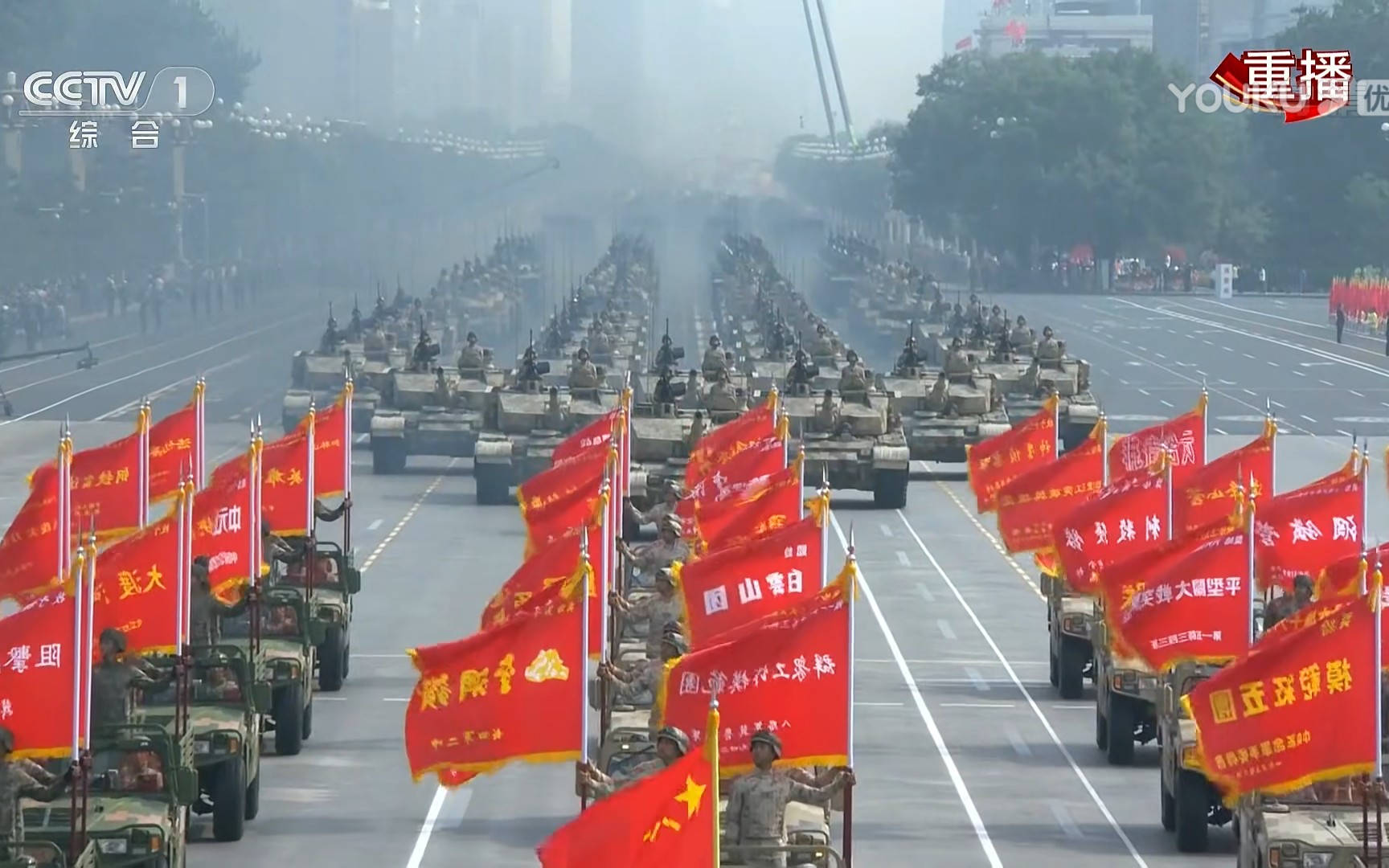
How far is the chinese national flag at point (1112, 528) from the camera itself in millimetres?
29141

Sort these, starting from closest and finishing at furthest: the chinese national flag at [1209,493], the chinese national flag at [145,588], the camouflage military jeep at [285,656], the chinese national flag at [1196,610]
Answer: the chinese national flag at [1196,610] → the chinese national flag at [145,588] → the camouflage military jeep at [285,656] → the chinese national flag at [1209,493]

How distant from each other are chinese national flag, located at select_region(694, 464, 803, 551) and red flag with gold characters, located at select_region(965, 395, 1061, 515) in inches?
269

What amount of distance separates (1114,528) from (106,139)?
101 meters

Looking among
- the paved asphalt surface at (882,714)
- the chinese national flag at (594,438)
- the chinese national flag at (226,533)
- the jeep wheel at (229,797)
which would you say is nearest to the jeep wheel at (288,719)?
the paved asphalt surface at (882,714)

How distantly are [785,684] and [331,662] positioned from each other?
43.3 ft

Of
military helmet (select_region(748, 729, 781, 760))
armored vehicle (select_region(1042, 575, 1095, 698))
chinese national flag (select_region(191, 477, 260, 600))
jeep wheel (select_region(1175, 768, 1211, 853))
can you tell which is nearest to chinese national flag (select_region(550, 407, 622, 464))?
armored vehicle (select_region(1042, 575, 1095, 698))

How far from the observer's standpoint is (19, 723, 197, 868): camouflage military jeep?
69.9 feet

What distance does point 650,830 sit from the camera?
16.1 m

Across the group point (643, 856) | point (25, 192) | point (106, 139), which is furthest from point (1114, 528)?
point (106, 139)

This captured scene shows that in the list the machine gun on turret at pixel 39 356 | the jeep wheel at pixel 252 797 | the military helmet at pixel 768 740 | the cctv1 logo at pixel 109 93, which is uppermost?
the cctv1 logo at pixel 109 93

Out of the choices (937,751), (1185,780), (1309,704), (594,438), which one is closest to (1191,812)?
(1185,780)

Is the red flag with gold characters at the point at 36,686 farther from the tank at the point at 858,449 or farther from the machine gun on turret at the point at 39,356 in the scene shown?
→ the machine gun on turret at the point at 39,356

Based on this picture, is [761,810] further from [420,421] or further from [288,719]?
[420,421]

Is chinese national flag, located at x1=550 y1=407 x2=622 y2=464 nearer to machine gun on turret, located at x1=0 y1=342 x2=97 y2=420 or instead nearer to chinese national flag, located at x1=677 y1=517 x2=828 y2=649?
chinese national flag, located at x1=677 y1=517 x2=828 y2=649
